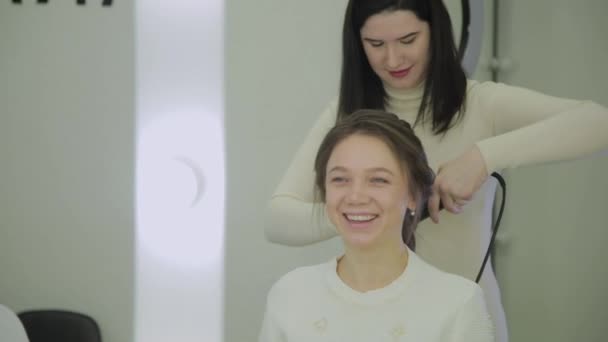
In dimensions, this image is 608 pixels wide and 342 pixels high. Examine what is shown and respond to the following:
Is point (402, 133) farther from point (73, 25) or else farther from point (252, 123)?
point (73, 25)

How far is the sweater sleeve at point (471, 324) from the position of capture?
3.16 ft

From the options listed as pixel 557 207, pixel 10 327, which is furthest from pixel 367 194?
pixel 10 327

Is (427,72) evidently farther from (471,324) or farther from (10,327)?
(10,327)

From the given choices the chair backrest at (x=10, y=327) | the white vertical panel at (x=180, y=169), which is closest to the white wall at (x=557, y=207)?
the white vertical panel at (x=180, y=169)

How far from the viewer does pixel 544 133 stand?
3.52 feet

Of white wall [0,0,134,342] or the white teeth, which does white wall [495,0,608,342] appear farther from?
white wall [0,0,134,342]

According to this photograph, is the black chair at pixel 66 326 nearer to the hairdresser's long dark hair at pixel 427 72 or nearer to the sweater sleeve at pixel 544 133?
the hairdresser's long dark hair at pixel 427 72

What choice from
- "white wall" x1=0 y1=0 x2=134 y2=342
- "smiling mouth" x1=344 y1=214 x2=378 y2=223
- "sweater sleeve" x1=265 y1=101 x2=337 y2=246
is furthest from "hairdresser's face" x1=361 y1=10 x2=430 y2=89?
"white wall" x1=0 y1=0 x2=134 y2=342

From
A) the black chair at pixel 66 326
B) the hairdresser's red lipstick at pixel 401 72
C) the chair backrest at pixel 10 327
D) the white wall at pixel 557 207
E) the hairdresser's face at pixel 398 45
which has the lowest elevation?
the black chair at pixel 66 326

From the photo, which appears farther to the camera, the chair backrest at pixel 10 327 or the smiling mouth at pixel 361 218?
the chair backrest at pixel 10 327

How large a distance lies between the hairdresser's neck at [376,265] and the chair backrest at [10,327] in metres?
0.86

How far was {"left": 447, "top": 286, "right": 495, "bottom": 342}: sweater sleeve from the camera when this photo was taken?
963 millimetres

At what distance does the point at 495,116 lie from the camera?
1164 millimetres

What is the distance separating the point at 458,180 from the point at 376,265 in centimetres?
15
